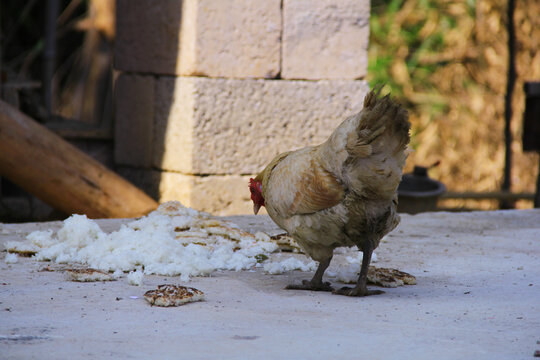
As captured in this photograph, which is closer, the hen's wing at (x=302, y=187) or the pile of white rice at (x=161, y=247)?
the hen's wing at (x=302, y=187)

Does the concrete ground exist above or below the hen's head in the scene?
below

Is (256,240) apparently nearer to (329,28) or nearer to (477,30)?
(329,28)

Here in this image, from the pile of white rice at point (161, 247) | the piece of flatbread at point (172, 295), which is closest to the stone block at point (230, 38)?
the pile of white rice at point (161, 247)

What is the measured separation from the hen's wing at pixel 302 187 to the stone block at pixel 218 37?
279cm

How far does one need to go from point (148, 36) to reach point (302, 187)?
3.83 metres

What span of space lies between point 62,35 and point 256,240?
6.95 metres

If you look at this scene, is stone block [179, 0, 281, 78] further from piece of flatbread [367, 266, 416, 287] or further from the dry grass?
the dry grass

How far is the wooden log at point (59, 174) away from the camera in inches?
237

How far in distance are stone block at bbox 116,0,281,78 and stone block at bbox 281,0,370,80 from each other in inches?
4.7

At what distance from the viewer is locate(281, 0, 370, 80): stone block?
672cm

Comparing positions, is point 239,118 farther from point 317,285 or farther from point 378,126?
point 378,126

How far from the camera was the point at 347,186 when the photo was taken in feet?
11.9

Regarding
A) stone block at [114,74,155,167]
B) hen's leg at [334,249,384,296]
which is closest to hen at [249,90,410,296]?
hen's leg at [334,249,384,296]

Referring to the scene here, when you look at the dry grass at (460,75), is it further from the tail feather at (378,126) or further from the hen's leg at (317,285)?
the tail feather at (378,126)
